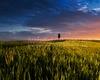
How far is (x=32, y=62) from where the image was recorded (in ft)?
28.1

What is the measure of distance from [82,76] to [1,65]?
10.4ft

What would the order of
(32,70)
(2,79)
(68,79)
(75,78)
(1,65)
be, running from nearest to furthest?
(2,79) < (68,79) < (75,78) < (32,70) < (1,65)

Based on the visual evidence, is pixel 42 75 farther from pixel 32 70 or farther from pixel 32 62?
pixel 32 62

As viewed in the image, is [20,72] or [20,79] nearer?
[20,79]

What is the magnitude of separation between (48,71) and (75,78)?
0.92m

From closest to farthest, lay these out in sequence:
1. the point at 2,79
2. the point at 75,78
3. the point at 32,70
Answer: the point at 2,79, the point at 75,78, the point at 32,70

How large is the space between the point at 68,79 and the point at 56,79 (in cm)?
45

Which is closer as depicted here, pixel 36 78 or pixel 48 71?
pixel 36 78

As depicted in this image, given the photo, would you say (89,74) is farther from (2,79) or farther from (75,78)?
(2,79)

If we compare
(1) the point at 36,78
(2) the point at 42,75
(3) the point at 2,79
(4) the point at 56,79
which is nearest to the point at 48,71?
(2) the point at 42,75

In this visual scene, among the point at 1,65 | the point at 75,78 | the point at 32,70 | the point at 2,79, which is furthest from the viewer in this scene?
the point at 1,65

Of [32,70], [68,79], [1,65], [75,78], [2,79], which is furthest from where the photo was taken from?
[1,65]

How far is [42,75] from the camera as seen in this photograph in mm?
6828

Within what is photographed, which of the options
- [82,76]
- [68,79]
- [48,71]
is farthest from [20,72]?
[82,76]
